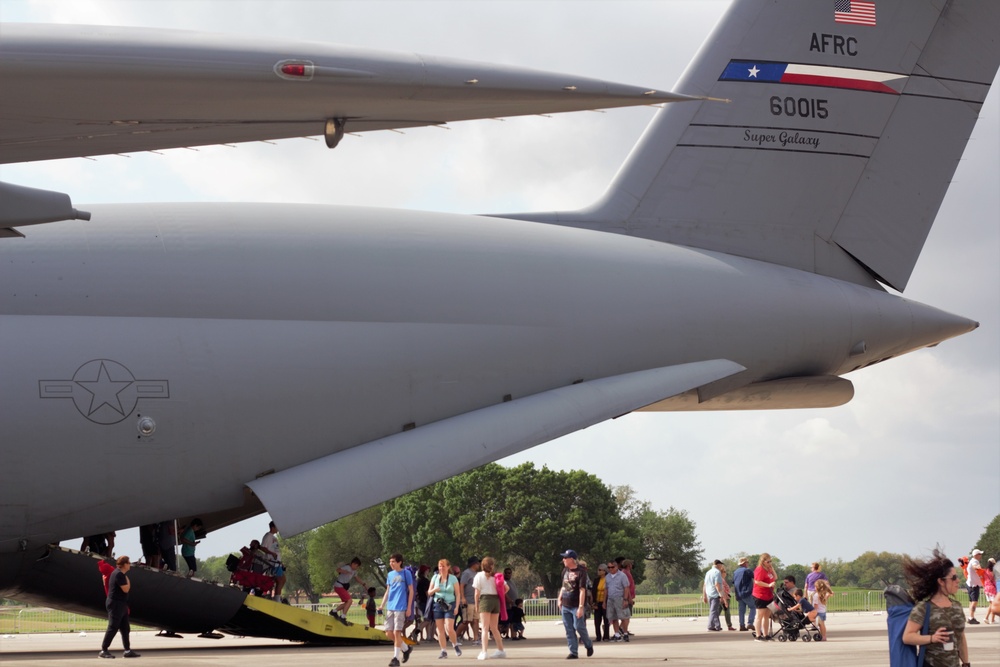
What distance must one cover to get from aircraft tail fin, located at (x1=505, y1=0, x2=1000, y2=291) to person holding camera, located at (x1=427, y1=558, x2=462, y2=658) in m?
4.51

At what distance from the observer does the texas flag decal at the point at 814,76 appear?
1449 cm

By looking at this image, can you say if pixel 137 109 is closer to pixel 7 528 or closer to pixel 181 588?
pixel 7 528

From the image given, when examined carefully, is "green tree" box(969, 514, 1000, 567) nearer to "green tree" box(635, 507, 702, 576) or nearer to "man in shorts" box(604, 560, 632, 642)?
"green tree" box(635, 507, 702, 576)

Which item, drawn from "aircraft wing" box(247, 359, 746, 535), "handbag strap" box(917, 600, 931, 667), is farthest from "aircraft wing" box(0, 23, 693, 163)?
"aircraft wing" box(247, 359, 746, 535)

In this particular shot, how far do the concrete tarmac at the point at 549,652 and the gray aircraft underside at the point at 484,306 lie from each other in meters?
1.74

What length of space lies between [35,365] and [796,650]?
935cm

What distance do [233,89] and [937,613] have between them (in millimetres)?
4932

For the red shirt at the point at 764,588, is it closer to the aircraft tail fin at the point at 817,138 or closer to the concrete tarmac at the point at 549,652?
the concrete tarmac at the point at 549,652

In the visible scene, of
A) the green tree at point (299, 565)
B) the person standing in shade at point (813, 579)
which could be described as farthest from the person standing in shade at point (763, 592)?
the green tree at point (299, 565)

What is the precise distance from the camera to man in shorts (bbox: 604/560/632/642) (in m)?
17.4

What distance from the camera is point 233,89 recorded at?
693cm

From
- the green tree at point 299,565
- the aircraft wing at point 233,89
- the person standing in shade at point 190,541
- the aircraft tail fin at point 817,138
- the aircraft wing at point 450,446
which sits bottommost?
the green tree at point 299,565

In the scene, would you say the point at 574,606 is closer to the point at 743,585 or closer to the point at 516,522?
the point at 743,585

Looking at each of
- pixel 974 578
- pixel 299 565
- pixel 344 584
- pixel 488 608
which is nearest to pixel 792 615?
pixel 488 608
